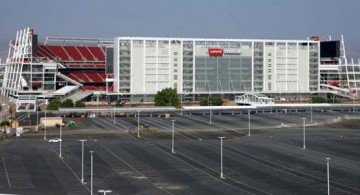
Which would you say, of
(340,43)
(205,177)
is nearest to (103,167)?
(205,177)

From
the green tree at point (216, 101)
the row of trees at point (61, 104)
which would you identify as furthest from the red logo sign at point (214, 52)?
the row of trees at point (61, 104)

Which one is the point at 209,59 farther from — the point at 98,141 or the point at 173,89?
the point at 98,141

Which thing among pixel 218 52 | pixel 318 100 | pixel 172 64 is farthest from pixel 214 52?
pixel 318 100

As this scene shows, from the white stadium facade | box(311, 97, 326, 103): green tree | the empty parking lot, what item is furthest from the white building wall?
the empty parking lot

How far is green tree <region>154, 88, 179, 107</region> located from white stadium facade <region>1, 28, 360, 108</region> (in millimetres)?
9020

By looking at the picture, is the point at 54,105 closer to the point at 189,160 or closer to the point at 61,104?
the point at 61,104

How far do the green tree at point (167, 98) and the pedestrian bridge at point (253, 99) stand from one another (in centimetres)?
1312

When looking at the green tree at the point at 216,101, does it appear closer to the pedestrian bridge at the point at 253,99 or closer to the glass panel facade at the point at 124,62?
the pedestrian bridge at the point at 253,99

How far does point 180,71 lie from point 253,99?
48.8 ft

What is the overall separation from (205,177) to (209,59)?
259ft

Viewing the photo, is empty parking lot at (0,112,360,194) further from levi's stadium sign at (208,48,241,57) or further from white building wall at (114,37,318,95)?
levi's stadium sign at (208,48,241,57)

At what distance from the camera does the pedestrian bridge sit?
111 meters

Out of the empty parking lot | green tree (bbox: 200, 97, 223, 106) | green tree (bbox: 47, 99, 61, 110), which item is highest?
green tree (bbox: 200, 97, 223, 106)

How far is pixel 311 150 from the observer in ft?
182
